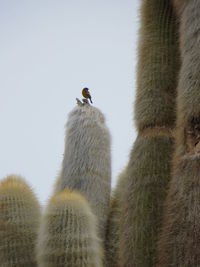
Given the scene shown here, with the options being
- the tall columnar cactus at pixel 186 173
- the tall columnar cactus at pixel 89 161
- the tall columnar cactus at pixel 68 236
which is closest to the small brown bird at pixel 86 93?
the tall columnar cactus at pixel 89 161

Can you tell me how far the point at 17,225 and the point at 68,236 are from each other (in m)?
0.72

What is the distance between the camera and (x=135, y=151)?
5172mm

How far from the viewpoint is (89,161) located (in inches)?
227

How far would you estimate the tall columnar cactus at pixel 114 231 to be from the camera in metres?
5.65

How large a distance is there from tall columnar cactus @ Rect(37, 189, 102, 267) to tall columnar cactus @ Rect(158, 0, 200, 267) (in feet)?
2.07

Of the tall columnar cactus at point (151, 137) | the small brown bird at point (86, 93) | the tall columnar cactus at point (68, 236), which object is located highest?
the small brown bird at point (86, 93)

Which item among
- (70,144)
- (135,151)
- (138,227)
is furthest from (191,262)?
(70,144)

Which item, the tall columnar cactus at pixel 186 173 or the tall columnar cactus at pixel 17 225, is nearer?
the tall columnar cactus at pixel 186 173

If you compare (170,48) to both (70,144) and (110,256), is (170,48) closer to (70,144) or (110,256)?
(70,144)

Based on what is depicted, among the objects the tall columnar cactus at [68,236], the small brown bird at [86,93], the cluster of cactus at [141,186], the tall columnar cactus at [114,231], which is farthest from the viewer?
the small brown bird at [86,93]

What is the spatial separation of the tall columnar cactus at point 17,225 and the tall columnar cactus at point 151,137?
31.3 inches

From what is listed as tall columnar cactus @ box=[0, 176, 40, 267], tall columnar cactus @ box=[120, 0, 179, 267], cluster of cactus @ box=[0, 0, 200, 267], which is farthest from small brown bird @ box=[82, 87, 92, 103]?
tall columnar cactus @ box=[0, 176, 40, 267]

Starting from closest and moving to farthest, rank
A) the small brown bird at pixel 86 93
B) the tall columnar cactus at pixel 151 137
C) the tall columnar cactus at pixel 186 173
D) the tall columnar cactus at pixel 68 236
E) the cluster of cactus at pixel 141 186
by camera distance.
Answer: the tall columnar cactus at pixel 186 173
the cluster of cactus at pixel 141 186
the tall columnar cactus at pixel 68 236
the tall columnar cactus at pixel 151 137
the small brown bird at pixel 86 93

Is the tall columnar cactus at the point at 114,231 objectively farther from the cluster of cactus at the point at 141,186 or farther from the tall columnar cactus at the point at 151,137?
the tall columnar cactus at the point at 151,137
